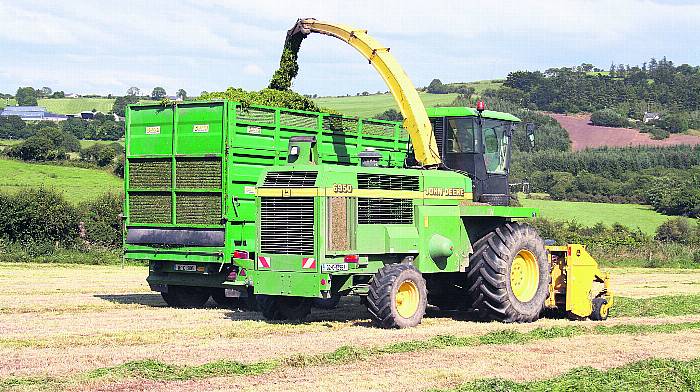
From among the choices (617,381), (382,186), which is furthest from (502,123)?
(617,381)

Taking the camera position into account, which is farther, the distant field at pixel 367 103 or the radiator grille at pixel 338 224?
the distant field at pixel 367 103

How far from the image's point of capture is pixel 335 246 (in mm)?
14312

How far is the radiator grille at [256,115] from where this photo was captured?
1652cm

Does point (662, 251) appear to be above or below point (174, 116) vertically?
below

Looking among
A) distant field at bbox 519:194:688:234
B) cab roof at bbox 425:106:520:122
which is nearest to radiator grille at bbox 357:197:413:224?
cab roof at bbox 425:106:520:122

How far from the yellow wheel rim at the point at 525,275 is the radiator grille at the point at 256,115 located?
4.82m

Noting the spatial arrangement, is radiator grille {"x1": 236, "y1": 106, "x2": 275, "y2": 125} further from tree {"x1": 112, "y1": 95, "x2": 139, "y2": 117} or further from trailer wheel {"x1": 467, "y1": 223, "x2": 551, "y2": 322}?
tree {"x1": 112, "y1": 95, "x2": 139, "y2": 117}

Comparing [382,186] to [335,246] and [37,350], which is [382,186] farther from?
[37,350]

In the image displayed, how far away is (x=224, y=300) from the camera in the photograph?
59.9ft

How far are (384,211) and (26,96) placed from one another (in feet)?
359

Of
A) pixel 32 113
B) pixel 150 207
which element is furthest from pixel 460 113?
pixel 32 113

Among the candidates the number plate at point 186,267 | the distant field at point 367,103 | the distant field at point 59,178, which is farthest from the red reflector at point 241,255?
the distant field at point 367,103

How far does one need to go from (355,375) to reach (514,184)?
8543 mm

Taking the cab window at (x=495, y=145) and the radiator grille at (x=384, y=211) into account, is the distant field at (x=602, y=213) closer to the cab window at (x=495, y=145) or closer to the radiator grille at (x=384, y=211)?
the cab window at (x=495, y=145)
